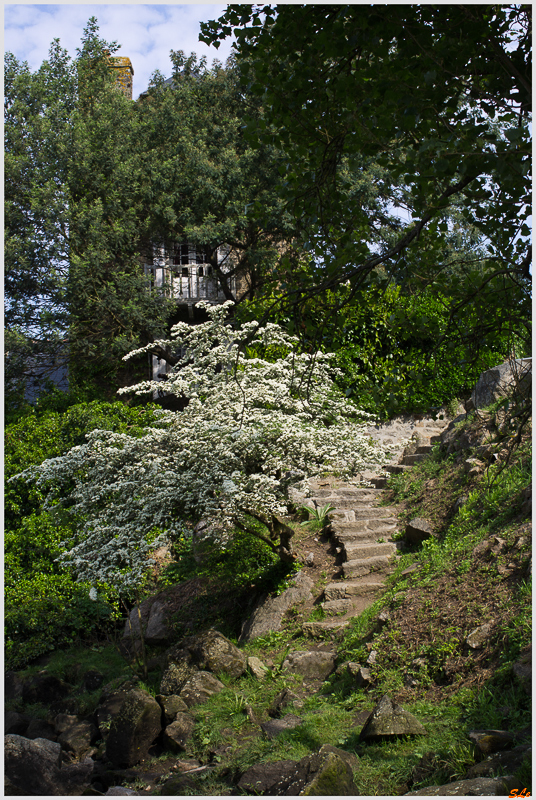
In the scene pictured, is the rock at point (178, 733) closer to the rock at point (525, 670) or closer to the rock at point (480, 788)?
the rock at point (480, 788)

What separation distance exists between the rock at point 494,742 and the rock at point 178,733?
134 inches

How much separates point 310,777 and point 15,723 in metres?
5.11

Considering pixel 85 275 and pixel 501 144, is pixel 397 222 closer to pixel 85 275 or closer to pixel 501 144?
pixel 85 275

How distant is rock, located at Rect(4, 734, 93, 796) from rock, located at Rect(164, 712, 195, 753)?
90 centimetres

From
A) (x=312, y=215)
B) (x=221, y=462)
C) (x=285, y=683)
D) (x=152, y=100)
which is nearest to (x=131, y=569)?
(x=221, y=462)

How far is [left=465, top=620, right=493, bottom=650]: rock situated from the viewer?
5020mm

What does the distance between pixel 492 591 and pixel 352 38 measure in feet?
16.5

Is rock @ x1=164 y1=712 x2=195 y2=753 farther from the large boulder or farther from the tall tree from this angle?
the tall tree

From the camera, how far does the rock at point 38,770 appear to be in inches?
209

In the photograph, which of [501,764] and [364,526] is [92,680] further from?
[501,764]

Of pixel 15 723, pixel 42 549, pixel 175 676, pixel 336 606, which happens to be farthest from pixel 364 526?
pixel 42 549

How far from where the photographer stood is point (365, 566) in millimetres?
7895

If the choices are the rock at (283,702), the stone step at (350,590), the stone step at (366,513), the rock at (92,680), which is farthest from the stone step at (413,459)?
the rock at (92,680)

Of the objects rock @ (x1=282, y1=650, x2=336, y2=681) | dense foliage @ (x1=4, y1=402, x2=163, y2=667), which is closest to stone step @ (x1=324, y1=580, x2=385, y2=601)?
rock @ (x1=282, y1=650, x2=336, y2=681)
